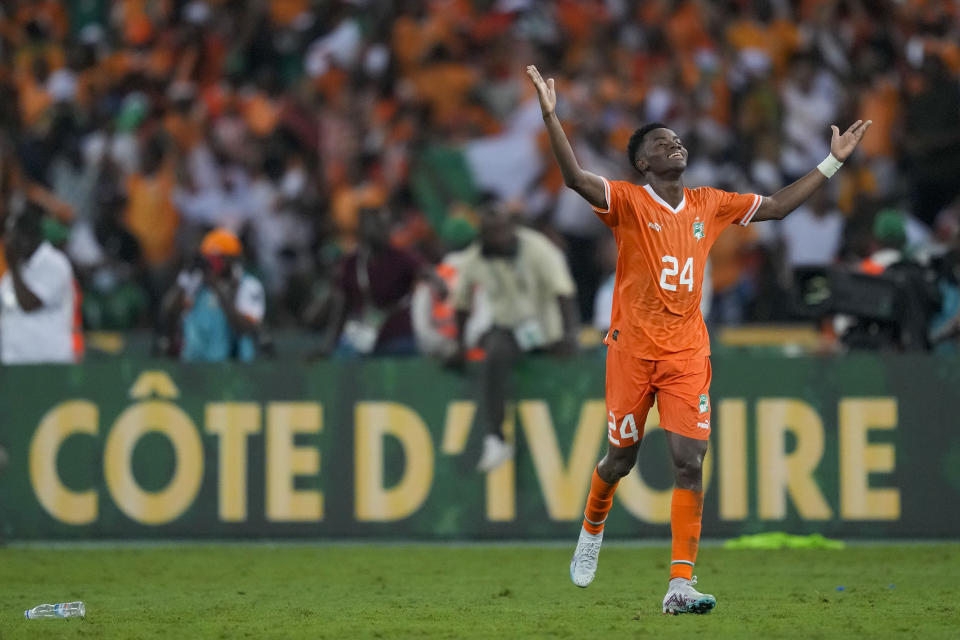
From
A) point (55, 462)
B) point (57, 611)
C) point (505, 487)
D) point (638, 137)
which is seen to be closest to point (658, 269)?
point (638, 137)

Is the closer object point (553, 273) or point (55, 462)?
point (553, 273)

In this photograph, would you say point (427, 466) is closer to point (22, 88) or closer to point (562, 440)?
point (562, 440)

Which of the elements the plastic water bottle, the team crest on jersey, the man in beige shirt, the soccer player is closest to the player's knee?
the soccer player

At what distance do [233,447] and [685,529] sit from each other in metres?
5.60

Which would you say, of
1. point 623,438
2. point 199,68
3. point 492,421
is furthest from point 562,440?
point 199,68

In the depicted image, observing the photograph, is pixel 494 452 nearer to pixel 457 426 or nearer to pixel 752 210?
pixel 457 426

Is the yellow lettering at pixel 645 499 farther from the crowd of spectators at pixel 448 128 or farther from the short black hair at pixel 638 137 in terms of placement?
the short black hair at pixel 638 137

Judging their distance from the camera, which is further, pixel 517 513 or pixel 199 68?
pixel 199 68

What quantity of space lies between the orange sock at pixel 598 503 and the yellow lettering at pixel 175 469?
492 centimetres

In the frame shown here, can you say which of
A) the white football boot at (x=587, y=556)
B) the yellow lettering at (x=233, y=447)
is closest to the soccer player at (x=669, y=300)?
the white football boot at (x=587, y=556)

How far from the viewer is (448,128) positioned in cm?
1700

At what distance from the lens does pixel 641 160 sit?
8344 millimetres

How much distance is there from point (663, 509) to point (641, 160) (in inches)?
189

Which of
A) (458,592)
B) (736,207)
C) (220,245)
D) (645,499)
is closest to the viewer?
(736,207)
